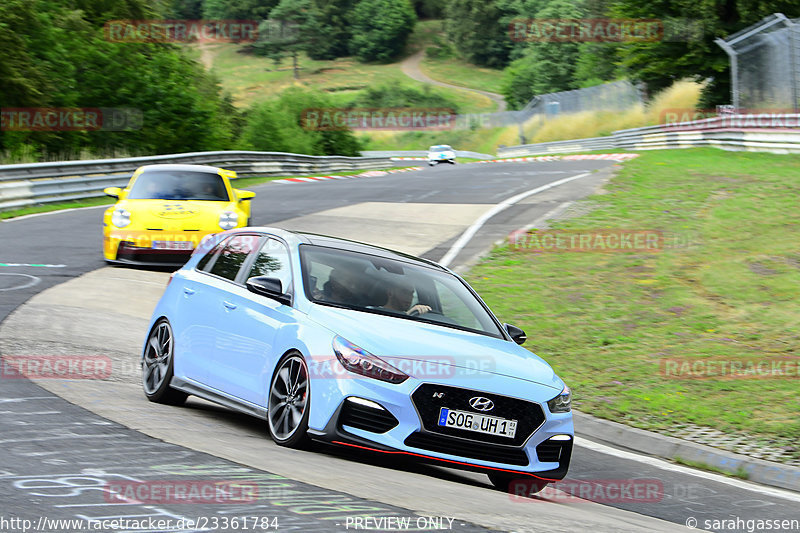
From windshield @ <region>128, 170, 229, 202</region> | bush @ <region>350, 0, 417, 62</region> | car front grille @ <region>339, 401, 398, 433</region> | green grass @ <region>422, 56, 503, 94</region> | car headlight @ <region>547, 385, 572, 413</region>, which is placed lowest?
car headlight @ <region>547, 385, 572, 413</region>

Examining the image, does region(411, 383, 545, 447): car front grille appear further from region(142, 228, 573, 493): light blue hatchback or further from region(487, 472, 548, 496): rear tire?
region(487, 472, 548, 496): rear tire

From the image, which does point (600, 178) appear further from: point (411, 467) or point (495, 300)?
point (411, 467)

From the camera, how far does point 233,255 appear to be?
8609 mm

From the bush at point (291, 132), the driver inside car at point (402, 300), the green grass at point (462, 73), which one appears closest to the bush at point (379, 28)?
the green grass at point (462, 73)

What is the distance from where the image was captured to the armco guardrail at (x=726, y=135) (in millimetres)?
30033

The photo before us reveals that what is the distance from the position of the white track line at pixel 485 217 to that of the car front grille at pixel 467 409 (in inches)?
363

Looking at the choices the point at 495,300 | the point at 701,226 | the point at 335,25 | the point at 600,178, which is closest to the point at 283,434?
the point at 495,300

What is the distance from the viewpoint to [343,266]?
25.9ft

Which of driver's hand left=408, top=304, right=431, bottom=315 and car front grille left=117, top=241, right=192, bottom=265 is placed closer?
driver's hand left=408, top=304, right=431, bottom=315

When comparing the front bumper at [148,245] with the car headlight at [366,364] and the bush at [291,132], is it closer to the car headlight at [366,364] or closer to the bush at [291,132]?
the car headlight at [366,364]

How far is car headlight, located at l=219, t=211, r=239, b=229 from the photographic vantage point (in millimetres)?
16078

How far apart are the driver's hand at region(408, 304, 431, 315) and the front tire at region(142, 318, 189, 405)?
6.92ft

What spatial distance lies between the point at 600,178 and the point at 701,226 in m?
9.28

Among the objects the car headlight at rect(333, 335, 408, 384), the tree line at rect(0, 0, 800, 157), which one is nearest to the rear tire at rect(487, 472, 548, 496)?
the car headlight at rect(333, 335, 408, 384)
